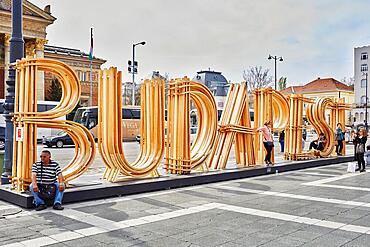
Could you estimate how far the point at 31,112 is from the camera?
953 centimetres

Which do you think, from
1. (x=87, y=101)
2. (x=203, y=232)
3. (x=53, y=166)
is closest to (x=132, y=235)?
(x=203, y=232)

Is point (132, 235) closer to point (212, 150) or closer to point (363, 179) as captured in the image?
point (212, 150)

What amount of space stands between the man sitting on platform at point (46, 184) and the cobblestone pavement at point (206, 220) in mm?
281

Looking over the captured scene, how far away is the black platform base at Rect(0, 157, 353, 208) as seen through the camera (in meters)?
9.45

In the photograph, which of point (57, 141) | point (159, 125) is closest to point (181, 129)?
point (159, 125)

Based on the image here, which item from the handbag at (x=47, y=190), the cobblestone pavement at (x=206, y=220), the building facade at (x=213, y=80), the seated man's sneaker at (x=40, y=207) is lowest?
the cobblestone pavement at (x=206, y=220)

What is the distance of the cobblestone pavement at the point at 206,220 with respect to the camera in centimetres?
673

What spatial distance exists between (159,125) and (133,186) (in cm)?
231

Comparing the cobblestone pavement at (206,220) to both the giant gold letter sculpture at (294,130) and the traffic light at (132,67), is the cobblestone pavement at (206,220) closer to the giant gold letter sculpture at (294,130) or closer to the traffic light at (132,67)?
the giant gold letter sculpture at (294,130)

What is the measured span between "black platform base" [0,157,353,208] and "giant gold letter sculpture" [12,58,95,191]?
0.42 m

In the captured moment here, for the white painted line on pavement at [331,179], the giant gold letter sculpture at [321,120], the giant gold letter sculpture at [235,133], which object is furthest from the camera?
the giant gold letter sculpture at [321,120]

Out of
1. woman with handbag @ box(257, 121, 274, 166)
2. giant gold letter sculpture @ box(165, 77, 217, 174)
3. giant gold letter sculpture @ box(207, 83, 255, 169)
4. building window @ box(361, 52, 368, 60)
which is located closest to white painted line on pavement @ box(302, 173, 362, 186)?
woman with handbag @ box(257, 121, 274, 166)

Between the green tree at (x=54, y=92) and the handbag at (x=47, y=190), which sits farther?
the green tree at (x=54, y=92)

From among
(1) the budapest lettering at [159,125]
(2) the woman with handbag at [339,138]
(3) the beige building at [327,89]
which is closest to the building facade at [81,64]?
(2) the woman with handbag at [339,138]
